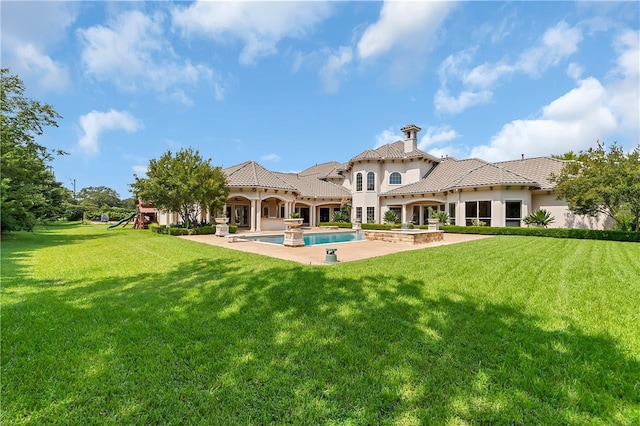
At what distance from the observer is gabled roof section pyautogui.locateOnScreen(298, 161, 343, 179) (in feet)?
124

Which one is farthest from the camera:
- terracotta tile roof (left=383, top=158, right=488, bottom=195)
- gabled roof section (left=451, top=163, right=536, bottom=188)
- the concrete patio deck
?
terracotta tile roof (left=383, top=158, right=488, bottom=195)

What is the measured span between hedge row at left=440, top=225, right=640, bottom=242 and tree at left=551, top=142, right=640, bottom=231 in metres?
1.75

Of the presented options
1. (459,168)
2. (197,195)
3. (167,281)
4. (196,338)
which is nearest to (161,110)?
(197,195)

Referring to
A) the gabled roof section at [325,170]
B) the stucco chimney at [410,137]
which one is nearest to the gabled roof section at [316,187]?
the gabled roof section at [325,170]

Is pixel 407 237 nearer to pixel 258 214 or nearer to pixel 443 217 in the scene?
pixel 443 217

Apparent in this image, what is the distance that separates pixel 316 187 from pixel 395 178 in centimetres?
933

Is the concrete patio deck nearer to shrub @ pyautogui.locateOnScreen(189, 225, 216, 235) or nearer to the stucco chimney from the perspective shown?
shrub @ pyautogui.locateOnScreen(189, 225, 216, 235)

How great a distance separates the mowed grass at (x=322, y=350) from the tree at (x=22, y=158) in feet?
34.7

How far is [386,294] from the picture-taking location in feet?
17.1

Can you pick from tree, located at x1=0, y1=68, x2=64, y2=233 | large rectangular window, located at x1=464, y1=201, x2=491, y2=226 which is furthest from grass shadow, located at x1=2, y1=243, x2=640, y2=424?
large rectangular window, located at x1=464, y1=201, x2=491, y2=226

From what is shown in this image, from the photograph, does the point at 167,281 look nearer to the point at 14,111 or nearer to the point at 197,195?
the point at 197,195

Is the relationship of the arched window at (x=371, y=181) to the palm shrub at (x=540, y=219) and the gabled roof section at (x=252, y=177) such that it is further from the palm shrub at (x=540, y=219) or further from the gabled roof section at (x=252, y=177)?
the palm shrub at (x=540, y=219)

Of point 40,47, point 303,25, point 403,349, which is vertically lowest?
point 403,349

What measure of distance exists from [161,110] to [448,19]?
15.9 meters
